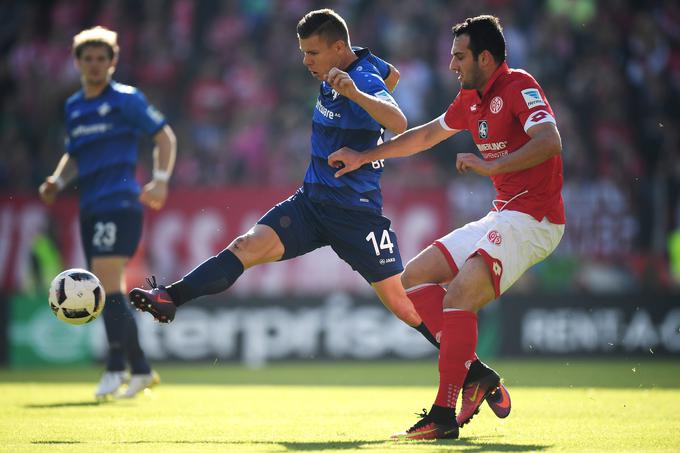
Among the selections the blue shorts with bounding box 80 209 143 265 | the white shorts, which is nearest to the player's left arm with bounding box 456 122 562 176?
the white shorts

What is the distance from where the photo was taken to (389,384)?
11070 millimetres

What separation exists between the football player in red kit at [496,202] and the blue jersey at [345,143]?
17 cm

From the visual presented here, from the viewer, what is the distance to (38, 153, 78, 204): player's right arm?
9.71 m

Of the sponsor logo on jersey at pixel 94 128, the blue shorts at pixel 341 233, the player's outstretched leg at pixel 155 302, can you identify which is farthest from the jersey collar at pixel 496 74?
the sponsor logo on jersey at pixel 94 128

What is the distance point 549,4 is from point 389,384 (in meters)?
8.76

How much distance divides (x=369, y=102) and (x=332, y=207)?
0.85 metres

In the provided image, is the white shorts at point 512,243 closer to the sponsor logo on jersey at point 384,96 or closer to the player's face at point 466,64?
the player's face at point 466,64

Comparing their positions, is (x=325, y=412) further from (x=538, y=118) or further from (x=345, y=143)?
(x=538, y=118)

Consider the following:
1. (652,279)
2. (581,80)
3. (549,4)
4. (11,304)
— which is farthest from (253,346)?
(549,4)

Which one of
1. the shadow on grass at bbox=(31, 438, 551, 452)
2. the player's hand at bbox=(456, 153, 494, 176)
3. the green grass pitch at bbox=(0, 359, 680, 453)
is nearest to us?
the shadow on grass at bbox=(31, 438, 551, 452)

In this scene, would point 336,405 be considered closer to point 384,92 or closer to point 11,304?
point 384,92

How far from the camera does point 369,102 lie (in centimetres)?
677

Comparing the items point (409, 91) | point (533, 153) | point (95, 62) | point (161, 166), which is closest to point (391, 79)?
point (533, 153)

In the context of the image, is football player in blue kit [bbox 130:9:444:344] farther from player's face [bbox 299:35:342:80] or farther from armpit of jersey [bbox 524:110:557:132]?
armpit of jersey [bbox 524:110:557:132]
